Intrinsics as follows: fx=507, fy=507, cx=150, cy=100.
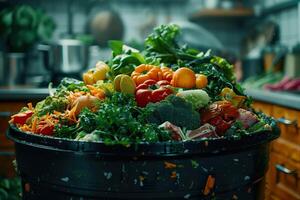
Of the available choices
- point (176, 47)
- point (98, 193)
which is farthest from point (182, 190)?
point (176, 47)

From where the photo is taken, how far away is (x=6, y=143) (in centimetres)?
329

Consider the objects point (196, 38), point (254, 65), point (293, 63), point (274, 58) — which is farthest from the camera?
point (254, 65)

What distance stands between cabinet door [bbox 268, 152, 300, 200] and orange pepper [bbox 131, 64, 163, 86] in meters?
1.24

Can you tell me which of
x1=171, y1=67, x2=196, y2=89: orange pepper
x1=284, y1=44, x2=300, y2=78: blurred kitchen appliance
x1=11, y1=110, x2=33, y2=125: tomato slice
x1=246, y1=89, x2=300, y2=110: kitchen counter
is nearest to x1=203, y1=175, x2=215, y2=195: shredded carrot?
x1=171, y1=67, x2=196, y2=89: orange pepper

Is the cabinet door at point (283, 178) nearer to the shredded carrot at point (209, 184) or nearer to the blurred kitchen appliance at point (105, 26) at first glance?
the shredded carrot at point (209, 184)

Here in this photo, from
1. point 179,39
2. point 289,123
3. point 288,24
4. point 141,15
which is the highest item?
point 141,15

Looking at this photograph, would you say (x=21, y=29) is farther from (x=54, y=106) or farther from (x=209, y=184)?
(x=209, y=184)

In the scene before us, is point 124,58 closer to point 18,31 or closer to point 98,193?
point 98,193

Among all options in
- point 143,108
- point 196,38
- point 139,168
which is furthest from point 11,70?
point 139,168

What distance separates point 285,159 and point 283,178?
0.11 meters

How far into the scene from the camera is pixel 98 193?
4.40 ft

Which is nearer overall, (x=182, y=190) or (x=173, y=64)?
(x=182, y=190)

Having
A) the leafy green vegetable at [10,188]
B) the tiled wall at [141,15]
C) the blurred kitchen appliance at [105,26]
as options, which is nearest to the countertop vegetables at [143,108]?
the leafy green vegetable at [10,188]

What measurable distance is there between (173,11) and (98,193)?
4159 millimetres
